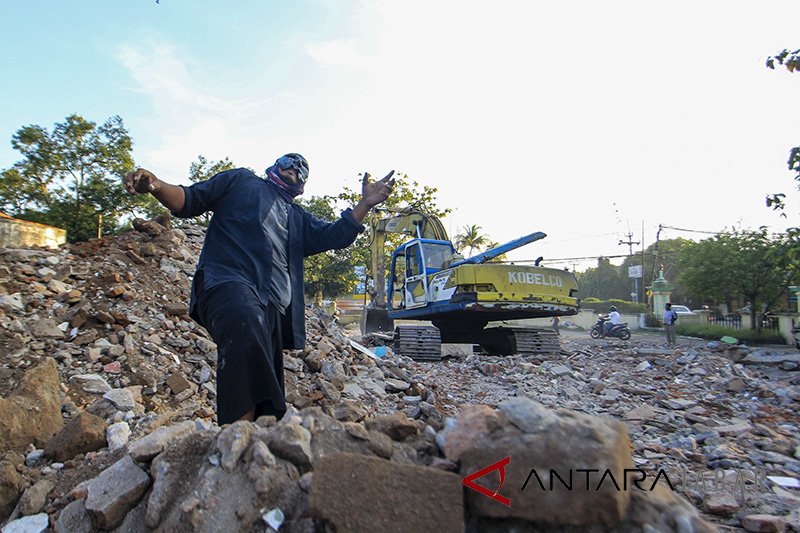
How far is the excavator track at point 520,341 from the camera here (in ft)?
34.4

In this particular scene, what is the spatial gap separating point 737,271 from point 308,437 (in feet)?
69.4

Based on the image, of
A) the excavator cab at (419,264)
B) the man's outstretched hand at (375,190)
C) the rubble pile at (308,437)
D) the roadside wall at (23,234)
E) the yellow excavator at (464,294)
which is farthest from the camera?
the excavator cab at (419,264)

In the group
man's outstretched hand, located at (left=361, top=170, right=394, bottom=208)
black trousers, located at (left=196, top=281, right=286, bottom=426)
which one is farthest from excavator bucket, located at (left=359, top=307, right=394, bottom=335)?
black trousers, located at (left=196, top=281, right=286, bottom=426)

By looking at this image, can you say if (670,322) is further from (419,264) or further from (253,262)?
(253,262)

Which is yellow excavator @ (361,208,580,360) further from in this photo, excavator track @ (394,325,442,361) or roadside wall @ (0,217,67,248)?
roadside wall @ (0,217,67,248)

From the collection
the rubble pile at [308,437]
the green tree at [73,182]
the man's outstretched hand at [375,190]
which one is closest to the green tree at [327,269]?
the green tree at [73,182]

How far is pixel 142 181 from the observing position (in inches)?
83.7

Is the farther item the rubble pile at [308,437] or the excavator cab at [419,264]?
the excavator cab at [419,264]

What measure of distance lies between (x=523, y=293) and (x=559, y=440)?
8.21m

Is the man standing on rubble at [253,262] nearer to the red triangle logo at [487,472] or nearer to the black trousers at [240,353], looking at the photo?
the black trousers at [240,353]

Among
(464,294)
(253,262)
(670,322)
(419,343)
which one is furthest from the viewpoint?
(670,322)

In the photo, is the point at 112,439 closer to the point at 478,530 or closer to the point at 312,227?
the point at 312,227

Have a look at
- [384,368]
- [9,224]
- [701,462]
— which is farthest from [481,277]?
[9,224]

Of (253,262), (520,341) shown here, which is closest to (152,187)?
(253,262)
